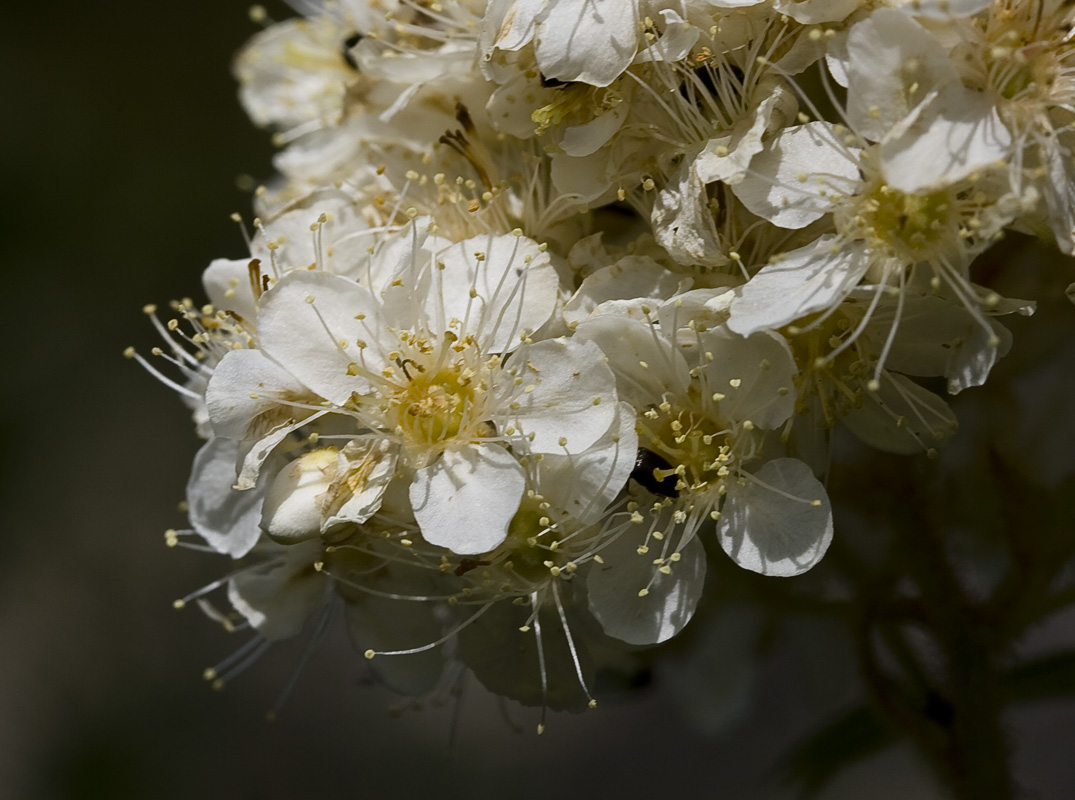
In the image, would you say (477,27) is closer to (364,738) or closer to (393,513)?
(393,513)

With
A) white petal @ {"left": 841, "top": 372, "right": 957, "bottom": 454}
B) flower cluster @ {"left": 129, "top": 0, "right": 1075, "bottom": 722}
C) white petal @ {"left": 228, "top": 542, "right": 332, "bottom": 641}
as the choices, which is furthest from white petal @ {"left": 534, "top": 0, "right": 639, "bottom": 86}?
white petal @ {"left": 228, "top": 542, "right": 332, "bottom": 641}

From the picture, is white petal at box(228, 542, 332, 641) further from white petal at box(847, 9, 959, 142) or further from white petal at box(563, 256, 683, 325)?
white petal at box(847, 9, 959, 142)

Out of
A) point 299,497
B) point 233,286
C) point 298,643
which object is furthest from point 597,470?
point 298,643

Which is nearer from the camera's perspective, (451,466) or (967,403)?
(451,466)

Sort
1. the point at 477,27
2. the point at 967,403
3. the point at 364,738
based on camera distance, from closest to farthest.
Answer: the point at 477,27 → the point at 967,403 → the point at 364,738

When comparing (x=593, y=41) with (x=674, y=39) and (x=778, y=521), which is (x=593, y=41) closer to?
(x=674, y=39)

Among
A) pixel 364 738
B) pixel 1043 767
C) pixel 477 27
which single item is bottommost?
pixel 364 738

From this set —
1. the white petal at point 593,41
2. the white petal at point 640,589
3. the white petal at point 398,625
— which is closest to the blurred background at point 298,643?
the white petal at point 398,625

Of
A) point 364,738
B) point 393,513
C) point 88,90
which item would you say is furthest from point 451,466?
point 88,90
